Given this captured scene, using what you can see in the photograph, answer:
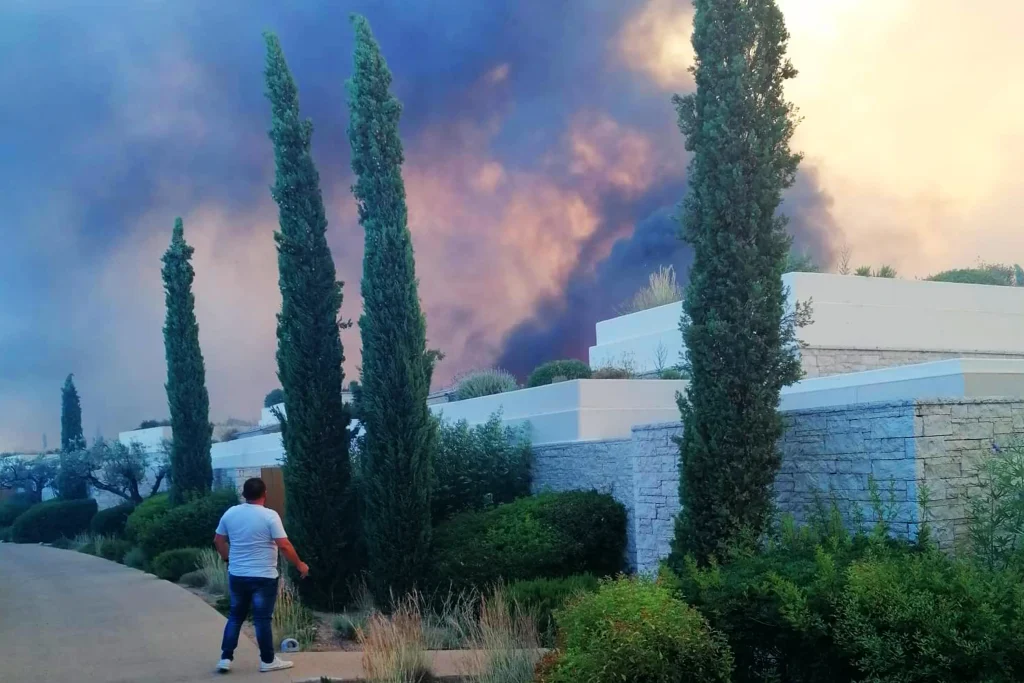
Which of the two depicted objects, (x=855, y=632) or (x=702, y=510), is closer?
(x=855, y=632)

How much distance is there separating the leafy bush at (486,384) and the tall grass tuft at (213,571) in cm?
595

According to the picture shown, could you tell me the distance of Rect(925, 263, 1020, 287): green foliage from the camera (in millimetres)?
18875

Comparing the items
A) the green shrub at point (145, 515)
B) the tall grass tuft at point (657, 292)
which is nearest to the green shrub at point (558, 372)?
the tall grass tuft at point (657, 292)

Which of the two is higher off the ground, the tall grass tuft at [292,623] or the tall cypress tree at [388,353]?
the tall cypress tree at [388,353]

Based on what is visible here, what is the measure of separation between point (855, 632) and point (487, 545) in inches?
276

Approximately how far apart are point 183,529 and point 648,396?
34.5 feet

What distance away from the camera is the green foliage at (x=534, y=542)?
11.6m

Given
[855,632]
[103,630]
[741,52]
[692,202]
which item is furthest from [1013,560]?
[103,630]

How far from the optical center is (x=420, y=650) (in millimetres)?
7750

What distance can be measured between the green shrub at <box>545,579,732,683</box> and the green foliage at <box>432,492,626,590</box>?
541 cm

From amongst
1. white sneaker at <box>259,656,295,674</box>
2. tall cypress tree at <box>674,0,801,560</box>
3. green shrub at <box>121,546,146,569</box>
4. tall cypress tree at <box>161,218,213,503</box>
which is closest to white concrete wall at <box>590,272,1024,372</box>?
tall cypress tree at <box>674,0,801,560</box>

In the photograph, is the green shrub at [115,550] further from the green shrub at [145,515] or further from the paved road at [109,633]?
the paved road at [109,633]

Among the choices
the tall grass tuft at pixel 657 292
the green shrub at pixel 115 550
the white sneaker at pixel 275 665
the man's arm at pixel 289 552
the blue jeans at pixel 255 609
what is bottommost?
the green shrub at pixel 115 550

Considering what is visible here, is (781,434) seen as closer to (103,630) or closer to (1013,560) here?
(1013,560)
